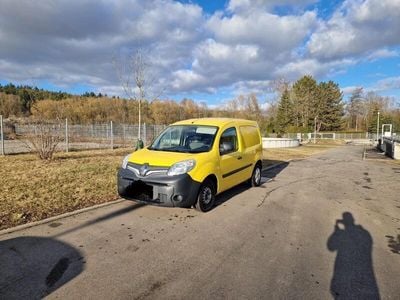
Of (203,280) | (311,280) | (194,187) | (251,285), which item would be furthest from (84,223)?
(311,280)

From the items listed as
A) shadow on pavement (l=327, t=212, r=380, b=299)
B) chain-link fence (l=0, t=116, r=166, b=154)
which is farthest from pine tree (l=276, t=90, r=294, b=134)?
shadow on pavement (l=327, t=212, r=380, b=299)

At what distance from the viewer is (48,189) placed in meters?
6.97

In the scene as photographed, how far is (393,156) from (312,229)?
58.9 feet

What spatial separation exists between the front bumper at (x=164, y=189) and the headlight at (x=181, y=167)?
0.28 feet

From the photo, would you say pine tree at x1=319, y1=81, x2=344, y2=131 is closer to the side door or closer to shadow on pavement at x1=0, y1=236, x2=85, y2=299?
the side door

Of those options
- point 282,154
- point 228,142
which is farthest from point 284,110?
point 228,142

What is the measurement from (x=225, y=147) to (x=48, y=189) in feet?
14.4

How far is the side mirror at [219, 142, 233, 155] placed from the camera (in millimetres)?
6308

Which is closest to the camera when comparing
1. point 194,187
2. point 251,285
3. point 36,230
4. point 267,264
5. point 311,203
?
point 251,285

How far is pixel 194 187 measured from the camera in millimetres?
5367

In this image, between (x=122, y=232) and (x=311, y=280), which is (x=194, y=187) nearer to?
(x=122, y=232)

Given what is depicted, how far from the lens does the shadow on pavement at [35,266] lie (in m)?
3.01

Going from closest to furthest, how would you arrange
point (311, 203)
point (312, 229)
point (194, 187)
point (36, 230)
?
point (36, 230) → point (312, 229) → point (194, 187) → point (311, 203)

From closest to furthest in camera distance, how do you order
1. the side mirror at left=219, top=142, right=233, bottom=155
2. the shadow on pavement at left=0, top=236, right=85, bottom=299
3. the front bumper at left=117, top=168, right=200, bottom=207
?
the shadow on pavement at left=0, top=236, right=85, bottom=299, the front bumper at left=117, top=168, right=200, bottom=207, the side mirror at left=219, top=142, right=233, bottom=155
